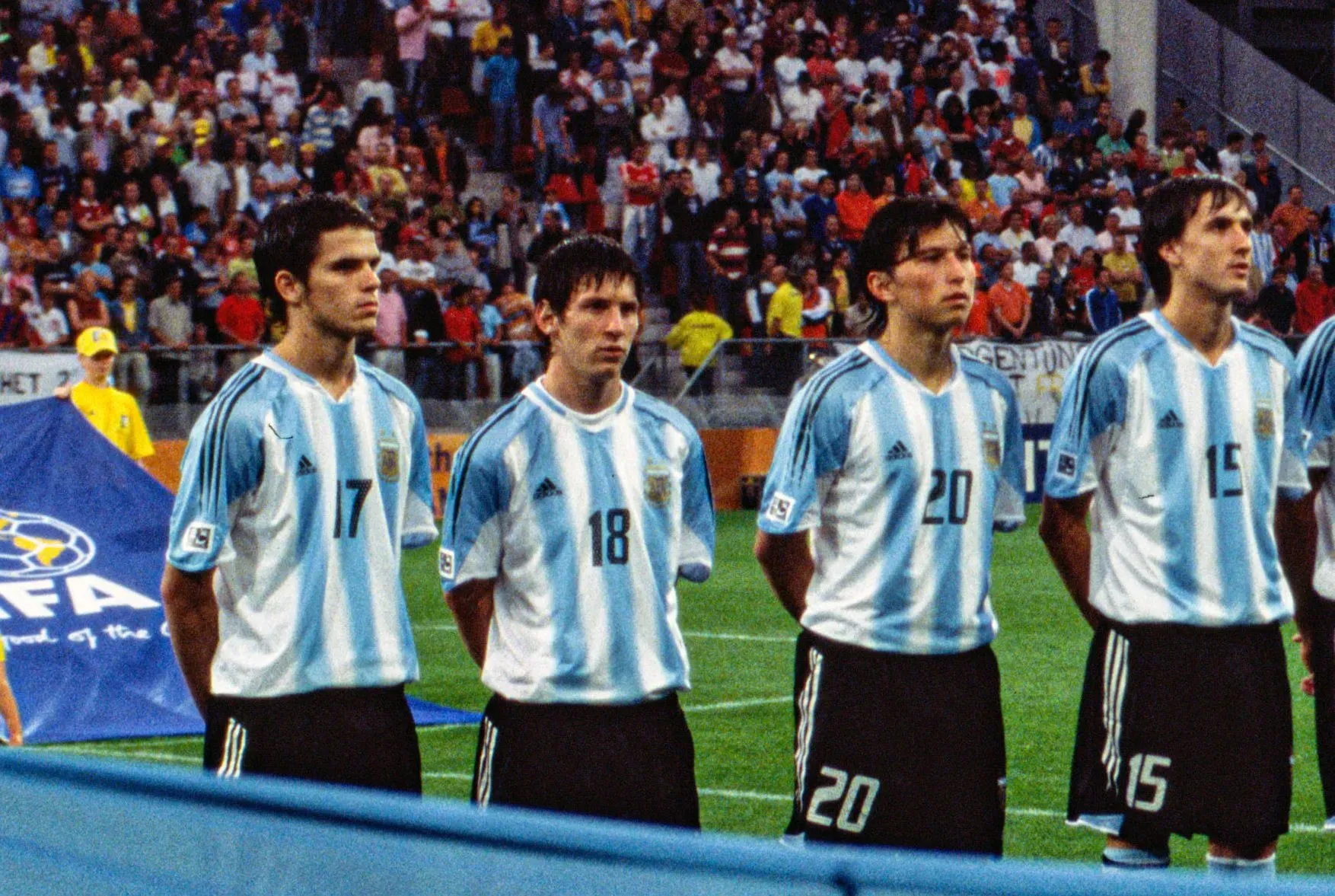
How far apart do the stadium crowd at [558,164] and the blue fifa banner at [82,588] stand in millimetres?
7481

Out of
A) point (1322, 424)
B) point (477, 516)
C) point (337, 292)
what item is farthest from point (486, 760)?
point (1322, 424)

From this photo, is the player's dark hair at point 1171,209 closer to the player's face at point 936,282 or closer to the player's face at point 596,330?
the player's face at point 936,282

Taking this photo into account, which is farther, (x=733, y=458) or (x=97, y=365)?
(x=733, y=458)

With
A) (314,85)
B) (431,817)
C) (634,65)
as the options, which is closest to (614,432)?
(431,817)

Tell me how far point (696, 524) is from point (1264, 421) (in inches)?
59.3

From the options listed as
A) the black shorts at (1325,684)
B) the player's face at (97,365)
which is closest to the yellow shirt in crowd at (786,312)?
the player's face at (97,365)

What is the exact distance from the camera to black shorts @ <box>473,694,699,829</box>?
5062 mm

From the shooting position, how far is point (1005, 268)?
23.9 meters

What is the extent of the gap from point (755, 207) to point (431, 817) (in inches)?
850

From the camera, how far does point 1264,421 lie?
18.9ft

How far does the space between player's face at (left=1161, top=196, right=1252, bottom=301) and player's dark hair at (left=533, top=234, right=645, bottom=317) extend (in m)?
1.50

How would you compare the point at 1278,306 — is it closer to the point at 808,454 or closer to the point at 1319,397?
the point at 1319,397

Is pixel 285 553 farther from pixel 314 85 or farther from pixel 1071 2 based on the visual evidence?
pixel 1071 2

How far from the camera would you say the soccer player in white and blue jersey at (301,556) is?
4895 millimetres
